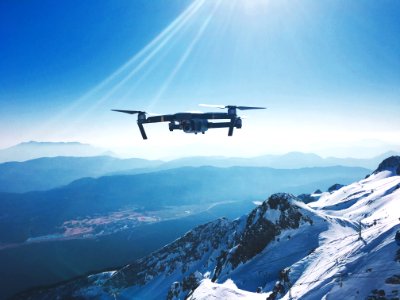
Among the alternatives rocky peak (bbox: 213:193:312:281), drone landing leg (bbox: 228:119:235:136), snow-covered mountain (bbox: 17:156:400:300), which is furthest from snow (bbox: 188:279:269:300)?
drone landing leg (bbox: 228:119:235:136)

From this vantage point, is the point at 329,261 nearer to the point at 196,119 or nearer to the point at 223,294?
the point at 223,294

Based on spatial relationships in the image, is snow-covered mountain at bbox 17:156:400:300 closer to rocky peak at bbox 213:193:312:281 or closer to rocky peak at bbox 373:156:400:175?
rocky peak at bbox 213:193:312:281

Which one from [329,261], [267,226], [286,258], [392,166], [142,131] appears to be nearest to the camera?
[142,131]

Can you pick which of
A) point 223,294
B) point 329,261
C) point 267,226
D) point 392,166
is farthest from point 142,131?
point 392,166

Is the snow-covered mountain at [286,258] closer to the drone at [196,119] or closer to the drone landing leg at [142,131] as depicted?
the drone at [196,119]

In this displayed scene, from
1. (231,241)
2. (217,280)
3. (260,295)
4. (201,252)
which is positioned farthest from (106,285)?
(260,295)

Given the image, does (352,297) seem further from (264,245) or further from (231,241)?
(231,241)

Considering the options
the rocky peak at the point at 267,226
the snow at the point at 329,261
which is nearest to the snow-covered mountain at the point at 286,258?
the snow at the point at 329,261
